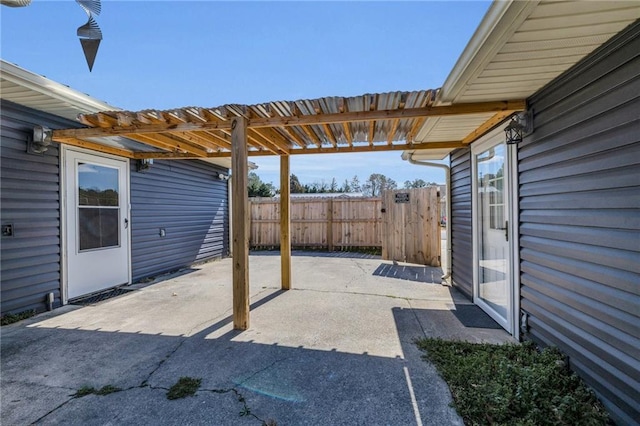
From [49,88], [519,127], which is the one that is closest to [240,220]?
[49,88]

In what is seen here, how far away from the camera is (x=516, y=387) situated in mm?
1975

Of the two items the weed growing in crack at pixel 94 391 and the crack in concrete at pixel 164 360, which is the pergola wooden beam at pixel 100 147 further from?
the weed growing in crack at pixel 94 391

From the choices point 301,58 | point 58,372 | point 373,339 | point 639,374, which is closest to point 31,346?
point 58,372

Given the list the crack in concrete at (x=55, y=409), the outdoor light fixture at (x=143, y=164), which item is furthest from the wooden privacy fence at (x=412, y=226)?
the crack in concrete at (x=55, y=409)

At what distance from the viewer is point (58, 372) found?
7.75ft

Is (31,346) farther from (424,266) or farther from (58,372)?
(424,266)

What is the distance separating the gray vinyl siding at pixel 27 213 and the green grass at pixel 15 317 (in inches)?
2.2

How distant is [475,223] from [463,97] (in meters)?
2.12

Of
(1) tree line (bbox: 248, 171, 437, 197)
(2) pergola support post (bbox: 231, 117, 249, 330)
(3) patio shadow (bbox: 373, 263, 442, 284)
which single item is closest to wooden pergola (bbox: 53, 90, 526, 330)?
(2) pergola support post (bbox: 231, 117, 249, 330)

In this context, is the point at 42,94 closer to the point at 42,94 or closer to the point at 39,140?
the point at 42,94

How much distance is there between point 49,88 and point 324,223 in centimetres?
729

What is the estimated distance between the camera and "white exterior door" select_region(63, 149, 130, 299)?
4.15m

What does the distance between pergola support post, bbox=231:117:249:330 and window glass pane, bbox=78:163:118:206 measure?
2.84m

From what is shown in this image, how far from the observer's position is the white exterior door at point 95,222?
4152mm
